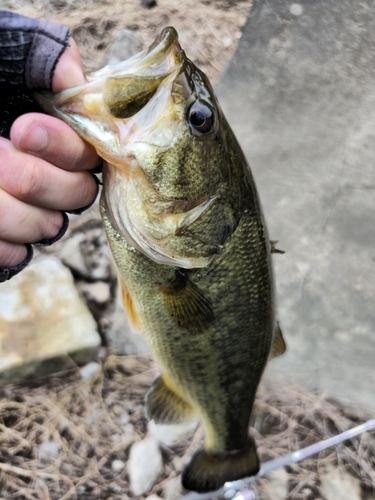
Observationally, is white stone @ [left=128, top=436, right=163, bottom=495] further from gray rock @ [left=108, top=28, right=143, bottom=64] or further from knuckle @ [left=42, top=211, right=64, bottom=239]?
gray rock @ [left=108, top=28, right=143, bottom=64]

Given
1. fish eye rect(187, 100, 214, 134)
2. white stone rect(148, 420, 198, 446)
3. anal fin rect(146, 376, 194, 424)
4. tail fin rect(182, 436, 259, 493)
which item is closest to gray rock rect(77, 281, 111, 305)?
white stone rect(148, 420, 198, 446)

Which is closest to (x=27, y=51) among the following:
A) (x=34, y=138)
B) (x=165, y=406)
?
(x=34, y=138)

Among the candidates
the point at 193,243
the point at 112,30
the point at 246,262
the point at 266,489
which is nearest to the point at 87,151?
the point at 193,243

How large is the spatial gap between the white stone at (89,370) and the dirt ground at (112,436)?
23mm

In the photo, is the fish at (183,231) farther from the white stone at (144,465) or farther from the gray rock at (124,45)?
the gray rock at (124,45)

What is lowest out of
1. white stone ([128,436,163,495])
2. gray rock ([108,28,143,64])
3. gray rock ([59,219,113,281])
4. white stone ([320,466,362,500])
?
white stone ([320,466,362,500])

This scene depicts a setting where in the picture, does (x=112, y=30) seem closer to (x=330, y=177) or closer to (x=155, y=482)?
(x=330, y=177)

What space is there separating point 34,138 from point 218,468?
62.3 inches

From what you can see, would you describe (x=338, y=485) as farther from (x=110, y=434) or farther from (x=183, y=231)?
(x=183, y=231)

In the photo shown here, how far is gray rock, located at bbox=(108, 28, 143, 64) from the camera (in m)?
3.56

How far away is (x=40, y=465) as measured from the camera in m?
2.39

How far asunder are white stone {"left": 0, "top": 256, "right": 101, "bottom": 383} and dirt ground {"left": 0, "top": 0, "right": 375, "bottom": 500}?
0.15 meters

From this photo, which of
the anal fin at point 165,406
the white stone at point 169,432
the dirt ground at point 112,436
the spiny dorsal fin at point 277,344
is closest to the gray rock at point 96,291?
the dirt ground at point 112,436

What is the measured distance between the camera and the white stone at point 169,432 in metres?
2.53
